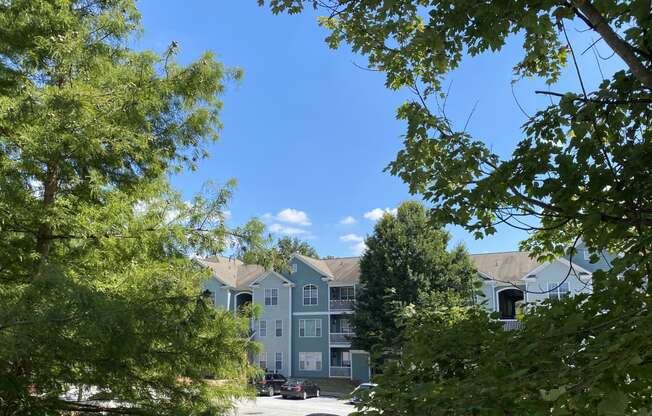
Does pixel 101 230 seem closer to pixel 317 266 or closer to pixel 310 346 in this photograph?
pixel 317 266

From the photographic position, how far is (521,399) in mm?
2223

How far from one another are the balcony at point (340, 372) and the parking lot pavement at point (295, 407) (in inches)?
312

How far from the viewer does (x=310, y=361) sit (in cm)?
4044

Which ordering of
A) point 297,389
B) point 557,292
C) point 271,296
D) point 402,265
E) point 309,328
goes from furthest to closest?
point 271,296, point 309,328, point 297,389, point 402,265, point 557,292

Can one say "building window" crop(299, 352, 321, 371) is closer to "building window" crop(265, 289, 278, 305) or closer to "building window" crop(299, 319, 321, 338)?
"building window" crop(299, 319, 321, 338)

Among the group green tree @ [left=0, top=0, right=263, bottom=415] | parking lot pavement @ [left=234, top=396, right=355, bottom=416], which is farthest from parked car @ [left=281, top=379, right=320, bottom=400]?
green tree @ [left=0, top=0, right=263, bottom=415]

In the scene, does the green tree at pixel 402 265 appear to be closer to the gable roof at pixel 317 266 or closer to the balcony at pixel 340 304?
the balcony at pixel 340 304

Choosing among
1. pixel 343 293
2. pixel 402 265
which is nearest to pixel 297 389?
pixel 402 265

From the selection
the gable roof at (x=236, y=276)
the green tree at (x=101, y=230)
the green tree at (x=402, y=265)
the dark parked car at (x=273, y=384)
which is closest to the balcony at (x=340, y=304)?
the gable roof at (x=236, y=276)

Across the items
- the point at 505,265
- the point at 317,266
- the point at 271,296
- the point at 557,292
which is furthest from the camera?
the point at 271,296

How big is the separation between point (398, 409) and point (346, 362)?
125 ft

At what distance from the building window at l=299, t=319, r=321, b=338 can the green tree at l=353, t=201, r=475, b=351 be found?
1074cm

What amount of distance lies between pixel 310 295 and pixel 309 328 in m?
2.66

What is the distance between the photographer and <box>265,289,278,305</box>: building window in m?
42.2
